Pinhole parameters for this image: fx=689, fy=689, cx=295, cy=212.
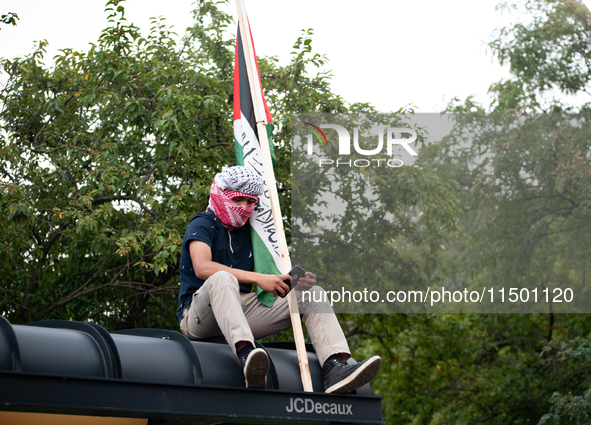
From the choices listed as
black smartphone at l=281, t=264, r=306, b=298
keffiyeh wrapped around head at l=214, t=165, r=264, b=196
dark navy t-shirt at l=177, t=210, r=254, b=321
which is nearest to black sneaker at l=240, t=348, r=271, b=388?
black smartphone at l=281, t=264, r=306, b=298

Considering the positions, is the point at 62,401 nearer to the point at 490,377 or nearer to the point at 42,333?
the point at 42,333

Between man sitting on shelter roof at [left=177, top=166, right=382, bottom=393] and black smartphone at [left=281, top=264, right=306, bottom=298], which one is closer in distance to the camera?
man sitting on shelter roof at [left=177, top=166, right=382, bottom=393]

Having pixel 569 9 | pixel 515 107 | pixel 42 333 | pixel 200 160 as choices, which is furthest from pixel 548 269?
pixel 42 333

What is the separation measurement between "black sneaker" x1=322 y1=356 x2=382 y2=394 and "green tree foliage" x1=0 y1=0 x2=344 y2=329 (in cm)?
390

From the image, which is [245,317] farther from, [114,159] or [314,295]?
[114,159]

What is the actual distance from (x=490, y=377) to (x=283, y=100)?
23.8 ft

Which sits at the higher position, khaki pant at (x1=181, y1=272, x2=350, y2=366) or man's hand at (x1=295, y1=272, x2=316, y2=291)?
man's hand at (x1=295, y1=272, x2=316, y2=291)

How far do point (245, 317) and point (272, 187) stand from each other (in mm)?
1205

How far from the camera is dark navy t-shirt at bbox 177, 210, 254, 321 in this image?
14.5ft

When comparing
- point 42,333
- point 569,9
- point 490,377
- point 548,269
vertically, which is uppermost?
point 569,9

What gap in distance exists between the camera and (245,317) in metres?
4.12

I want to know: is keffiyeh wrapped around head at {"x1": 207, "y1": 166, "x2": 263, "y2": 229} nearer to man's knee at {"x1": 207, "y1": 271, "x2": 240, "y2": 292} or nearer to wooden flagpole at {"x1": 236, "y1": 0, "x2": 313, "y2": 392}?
wooden flagpole at {"x1": 236, "y1": 0, "x2": 313, "y2": 392}

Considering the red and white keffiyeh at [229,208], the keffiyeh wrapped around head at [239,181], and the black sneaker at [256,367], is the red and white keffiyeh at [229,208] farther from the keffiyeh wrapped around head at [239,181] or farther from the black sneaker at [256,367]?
the black sneaker at [256,367]

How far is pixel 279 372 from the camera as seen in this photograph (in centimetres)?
412
